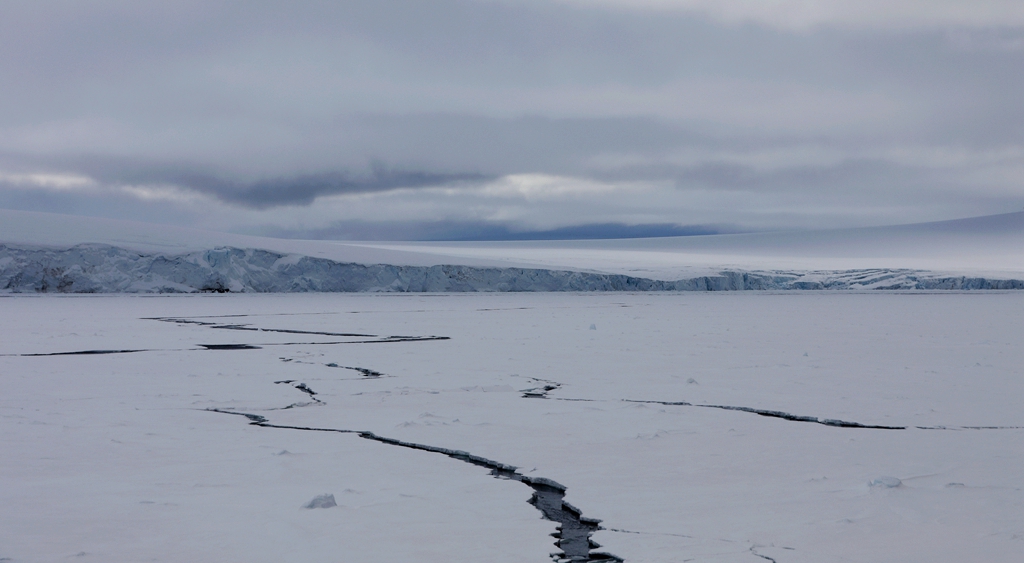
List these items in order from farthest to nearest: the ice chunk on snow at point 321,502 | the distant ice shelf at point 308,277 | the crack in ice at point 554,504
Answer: the distant ice shelf at point 308,277
the ice chunk on snow at point 321,502
the crack in ice at point 554,504

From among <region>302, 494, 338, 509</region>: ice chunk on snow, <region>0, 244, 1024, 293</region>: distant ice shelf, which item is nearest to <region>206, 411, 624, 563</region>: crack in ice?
<region>302, 494, 338, 509</region>: ice chunk on snow

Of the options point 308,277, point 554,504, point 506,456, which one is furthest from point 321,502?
point 308,277

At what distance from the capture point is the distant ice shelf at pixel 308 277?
767 inches

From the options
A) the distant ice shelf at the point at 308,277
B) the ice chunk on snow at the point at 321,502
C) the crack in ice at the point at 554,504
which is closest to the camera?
the crack in ice at the point at 554,504

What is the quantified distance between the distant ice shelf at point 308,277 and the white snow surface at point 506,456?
14.3m

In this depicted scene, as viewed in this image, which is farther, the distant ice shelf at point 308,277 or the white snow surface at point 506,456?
the distant ice shelf at point 308,277

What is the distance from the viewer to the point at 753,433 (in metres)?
3.54

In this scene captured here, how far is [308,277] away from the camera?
22484 mm

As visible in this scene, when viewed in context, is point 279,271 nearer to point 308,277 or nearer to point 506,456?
point 308,277

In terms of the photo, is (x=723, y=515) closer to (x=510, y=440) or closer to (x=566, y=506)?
(x=566, y=506)

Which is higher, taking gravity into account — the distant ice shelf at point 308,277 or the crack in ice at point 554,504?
the distant ice shelf at point 308,277

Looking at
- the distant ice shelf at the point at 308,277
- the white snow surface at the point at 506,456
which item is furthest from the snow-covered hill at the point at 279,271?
the white snow surface at the point at 506,456

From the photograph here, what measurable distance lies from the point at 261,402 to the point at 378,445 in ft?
4.40

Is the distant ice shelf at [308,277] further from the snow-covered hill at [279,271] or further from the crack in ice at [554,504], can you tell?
the crack in ice at [554,504]
